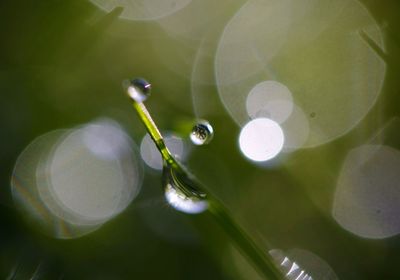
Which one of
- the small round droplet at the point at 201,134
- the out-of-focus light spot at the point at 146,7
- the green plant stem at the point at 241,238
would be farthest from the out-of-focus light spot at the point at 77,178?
the green plant stem at the point at 241,238

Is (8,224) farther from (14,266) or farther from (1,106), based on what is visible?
(1,106)

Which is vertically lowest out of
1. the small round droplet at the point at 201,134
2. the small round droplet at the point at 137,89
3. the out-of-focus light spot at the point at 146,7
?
the small round droplet at the point at 201,134

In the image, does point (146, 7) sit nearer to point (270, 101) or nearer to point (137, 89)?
point (270, 101)

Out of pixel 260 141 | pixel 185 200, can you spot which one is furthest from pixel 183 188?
pixel 260 141

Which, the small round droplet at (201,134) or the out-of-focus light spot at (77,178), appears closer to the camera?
the small round droplet at (201,134)

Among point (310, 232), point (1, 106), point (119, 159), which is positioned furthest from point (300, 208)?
point (1, 106)

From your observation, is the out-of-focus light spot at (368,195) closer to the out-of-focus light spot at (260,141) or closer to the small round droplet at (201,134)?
the out-of-focus light spot at (260,141)
